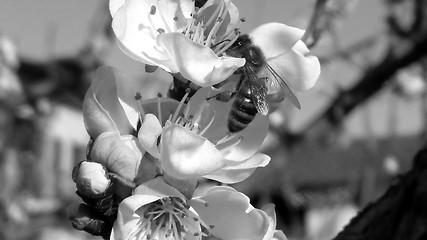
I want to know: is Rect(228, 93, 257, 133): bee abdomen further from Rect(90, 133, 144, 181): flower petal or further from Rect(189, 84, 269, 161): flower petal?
Rect(90, 133, 144, 181): flower petal

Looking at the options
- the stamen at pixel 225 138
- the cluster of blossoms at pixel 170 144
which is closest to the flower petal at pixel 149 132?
the cluster of blossoms at pixel 170 144

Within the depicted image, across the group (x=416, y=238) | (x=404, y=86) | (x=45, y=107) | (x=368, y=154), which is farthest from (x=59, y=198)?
(x=416, y=238)


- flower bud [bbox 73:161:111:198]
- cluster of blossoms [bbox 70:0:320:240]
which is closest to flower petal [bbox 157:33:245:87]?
cluster of blossoms [bbox 70:0:320:240]

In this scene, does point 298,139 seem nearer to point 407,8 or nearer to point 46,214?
point 407,8

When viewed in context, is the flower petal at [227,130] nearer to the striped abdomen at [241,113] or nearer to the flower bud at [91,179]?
the striped abdomen at [241,113]

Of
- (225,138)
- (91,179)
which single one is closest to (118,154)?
(91,179)

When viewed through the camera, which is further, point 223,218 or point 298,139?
point 298,139
